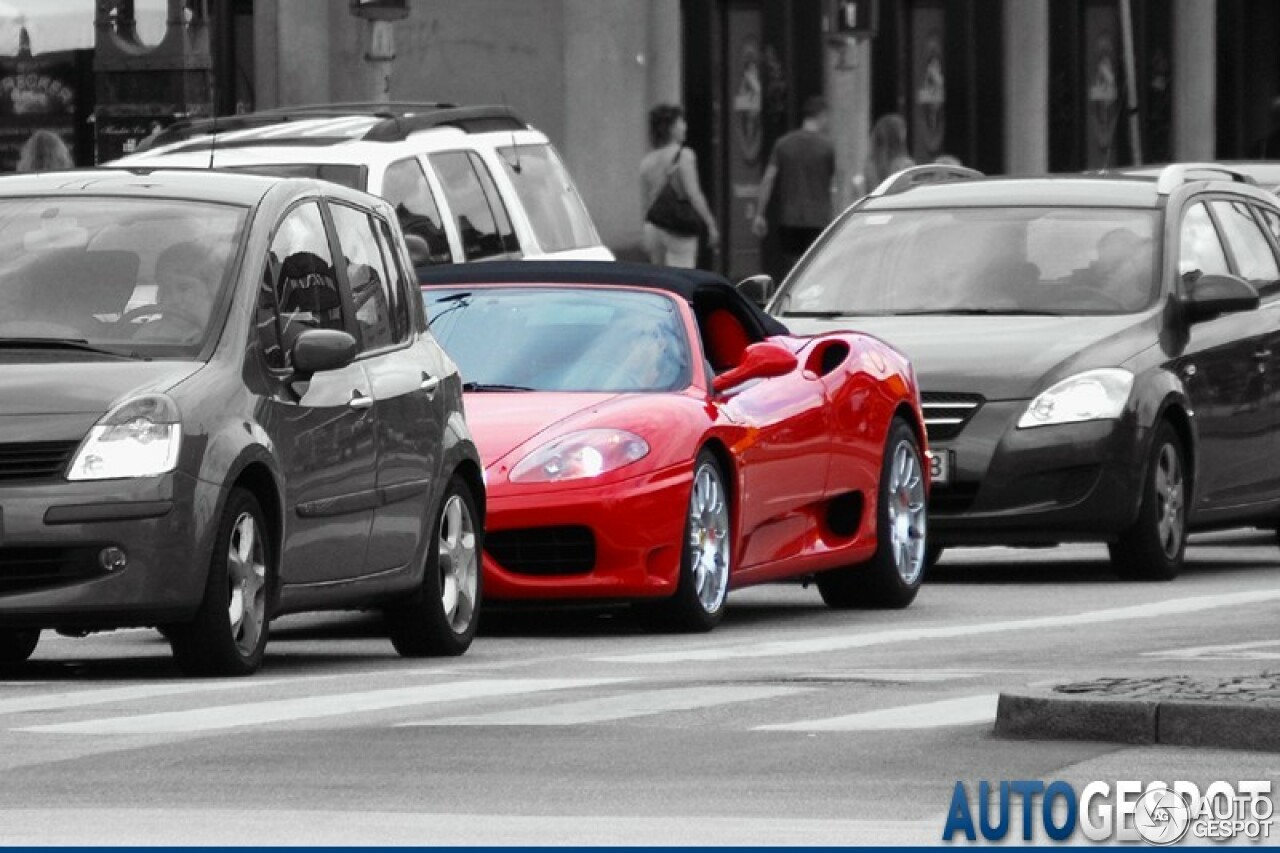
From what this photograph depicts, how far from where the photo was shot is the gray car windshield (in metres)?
17.7

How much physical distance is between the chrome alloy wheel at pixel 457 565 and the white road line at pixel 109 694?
5.47 feet

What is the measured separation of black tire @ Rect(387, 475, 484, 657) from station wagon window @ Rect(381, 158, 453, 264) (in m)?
5.92

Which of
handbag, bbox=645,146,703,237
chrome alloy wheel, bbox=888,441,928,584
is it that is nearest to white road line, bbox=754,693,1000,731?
chrome alloy wheel, bbox=888,441,928,584

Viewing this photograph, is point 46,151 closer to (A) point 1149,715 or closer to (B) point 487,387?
(B) point 487,387

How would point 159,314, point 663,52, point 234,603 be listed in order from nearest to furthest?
point 234,603 < point 159,314 < point 663,52

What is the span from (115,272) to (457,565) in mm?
1760

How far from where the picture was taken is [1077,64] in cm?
5169

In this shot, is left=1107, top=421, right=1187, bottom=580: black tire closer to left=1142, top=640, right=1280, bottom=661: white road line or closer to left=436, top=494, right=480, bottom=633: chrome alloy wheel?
left=1142, top=640, right=1280, bottom=661: white road line

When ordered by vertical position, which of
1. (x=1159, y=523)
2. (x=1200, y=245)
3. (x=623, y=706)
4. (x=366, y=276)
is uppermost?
(x=366, y=276)

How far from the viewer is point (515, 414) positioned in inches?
558

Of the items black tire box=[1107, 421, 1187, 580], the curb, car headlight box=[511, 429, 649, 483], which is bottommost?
black tire box=[1107, 421, 1187, 580]

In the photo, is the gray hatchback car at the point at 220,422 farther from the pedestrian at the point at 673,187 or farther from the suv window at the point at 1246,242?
the pedestrian at the point at 673,187

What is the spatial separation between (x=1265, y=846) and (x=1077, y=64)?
44582 millimetres

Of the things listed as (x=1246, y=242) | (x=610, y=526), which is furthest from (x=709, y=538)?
(x=1246, y=242)
